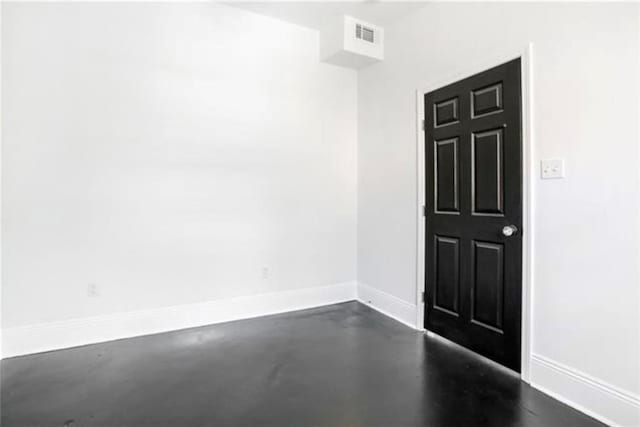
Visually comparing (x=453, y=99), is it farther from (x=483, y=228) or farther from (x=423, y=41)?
(x=483, y=228)

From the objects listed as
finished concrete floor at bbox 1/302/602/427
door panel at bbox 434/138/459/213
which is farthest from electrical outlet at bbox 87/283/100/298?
door panel at bbox 434/138/459/213

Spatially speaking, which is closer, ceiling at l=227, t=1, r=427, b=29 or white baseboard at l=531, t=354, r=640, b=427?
white baseboard at l=531, t=354, r=640, b=427

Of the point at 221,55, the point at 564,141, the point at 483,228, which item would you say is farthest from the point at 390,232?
the point at 221,55

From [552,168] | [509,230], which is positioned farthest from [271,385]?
[552,168]

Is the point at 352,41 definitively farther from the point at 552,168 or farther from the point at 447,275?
the point at 447,275

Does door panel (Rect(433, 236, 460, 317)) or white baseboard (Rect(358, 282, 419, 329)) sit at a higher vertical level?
door panel (Rect(433, 236, 460, 317))

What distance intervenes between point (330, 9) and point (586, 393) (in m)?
3.38

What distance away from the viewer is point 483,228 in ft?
8.08

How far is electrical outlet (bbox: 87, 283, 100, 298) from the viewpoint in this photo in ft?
9.05

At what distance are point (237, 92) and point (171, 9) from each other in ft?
2.70

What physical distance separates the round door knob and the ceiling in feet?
6.63

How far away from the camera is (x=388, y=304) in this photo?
345cm

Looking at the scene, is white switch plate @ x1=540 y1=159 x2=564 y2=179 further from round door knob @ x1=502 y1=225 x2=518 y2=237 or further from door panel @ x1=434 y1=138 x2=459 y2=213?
door panel @ x1=434 y1=138 x2=459 y2=213

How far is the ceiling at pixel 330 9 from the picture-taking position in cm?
307
